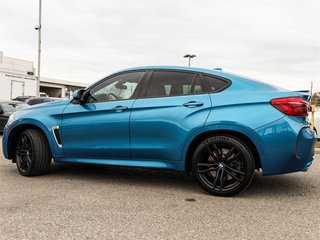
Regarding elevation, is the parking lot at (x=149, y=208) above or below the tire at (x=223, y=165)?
below

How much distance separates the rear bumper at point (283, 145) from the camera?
4043mm

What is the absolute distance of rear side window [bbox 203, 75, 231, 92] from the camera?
442 cm

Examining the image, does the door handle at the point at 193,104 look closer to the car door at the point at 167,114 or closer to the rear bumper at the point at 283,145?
the car door at the point at 167,114

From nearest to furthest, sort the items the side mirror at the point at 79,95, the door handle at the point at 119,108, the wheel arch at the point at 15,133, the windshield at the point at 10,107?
1. the door handle at the point at 119,108
2. the side mirror at the point at 79,95
3. the wheel arch at the point at 15,133
4. the windshield at the point at 10,107

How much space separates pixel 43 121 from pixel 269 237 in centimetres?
347

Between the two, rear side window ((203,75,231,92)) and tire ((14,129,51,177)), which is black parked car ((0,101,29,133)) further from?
rear side window ((203,75,231,92))

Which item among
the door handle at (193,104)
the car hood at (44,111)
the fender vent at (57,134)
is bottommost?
the fender vent at (57,134)

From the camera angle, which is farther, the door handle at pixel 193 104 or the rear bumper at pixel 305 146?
the door handle at pixel 193 104

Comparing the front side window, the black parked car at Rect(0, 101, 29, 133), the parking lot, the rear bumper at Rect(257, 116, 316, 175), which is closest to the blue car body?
the rear bumper at Rect(257, 116, 316, 175)

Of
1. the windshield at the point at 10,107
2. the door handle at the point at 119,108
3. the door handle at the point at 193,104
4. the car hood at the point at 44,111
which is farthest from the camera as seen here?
the windshield at the point at 10,107

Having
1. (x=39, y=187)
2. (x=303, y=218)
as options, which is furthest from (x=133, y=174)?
(x=303, y=218)

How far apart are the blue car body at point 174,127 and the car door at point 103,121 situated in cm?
1

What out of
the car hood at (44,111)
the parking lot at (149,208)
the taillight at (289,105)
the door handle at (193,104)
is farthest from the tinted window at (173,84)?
the car hood at (44,111)

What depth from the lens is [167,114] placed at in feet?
14.6
